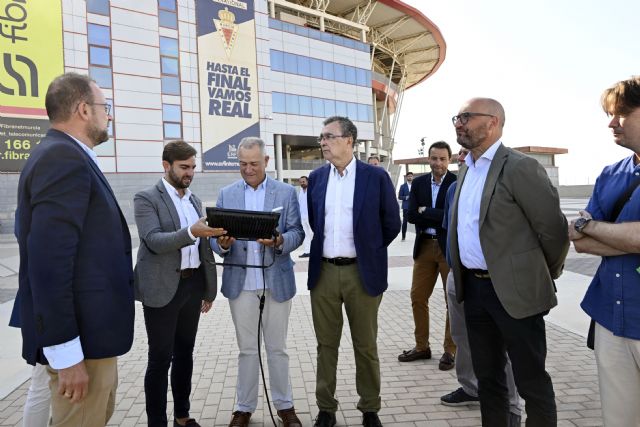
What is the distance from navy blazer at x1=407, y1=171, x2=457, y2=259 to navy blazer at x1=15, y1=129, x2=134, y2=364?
9.74 ft

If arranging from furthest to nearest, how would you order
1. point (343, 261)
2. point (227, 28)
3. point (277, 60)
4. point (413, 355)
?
point (277, 60) < point (227, 28) < point (413, 355) < point (343, 261)

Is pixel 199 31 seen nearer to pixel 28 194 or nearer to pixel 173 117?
pixel 173 117

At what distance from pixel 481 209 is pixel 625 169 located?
2.35 ft

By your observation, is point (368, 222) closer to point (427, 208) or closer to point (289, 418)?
point (427, 208)

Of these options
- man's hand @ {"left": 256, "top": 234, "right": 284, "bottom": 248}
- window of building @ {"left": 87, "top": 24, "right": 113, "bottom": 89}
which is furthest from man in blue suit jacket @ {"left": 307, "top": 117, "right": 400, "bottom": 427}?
window of building @ {"left": 87, "top": 24, "right": 113, "bottom": 89}

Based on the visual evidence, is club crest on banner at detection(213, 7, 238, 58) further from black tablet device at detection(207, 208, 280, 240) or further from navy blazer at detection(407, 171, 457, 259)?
black tablet device at detection(207, 208, 280, 240)

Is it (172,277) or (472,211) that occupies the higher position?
(472,211)

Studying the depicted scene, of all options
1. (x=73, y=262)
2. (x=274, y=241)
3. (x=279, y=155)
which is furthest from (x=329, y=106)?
(x=73, y=262)

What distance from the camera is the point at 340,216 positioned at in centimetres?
328

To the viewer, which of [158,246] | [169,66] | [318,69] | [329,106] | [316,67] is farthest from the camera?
[329,106]

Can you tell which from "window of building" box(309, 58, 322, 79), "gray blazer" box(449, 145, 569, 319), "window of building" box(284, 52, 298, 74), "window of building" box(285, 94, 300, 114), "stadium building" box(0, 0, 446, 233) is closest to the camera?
"gray blazer" box(449, 145, 569, 319)

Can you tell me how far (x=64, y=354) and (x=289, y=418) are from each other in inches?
76.7

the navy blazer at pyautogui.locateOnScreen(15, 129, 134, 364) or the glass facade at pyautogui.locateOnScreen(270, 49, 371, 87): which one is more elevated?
the glass facade at pyautogui.locateOnScreen(270, 49, 371, 87)

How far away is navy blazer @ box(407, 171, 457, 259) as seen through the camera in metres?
4.16
